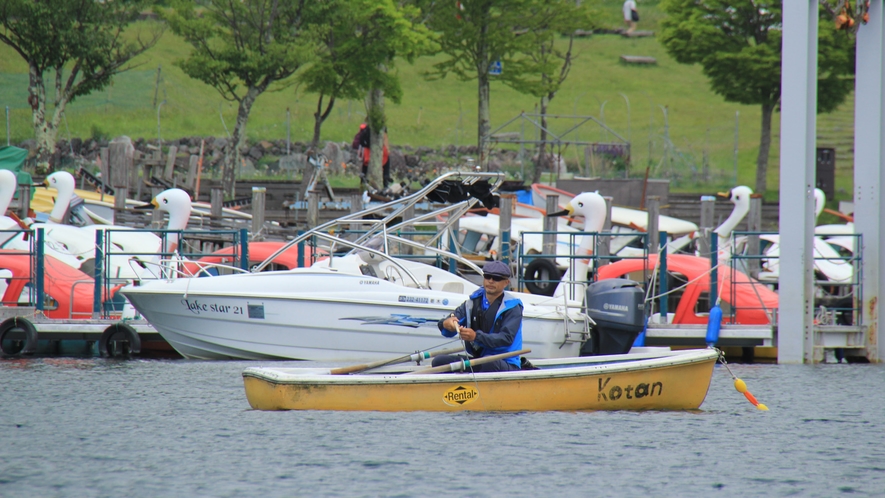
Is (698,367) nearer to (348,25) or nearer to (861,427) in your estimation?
(861,427)

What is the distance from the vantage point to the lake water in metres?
9.23

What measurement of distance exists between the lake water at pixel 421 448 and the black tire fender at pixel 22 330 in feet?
9.79

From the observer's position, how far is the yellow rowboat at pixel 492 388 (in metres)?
11.6

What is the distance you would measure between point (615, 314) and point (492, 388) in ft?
15.4

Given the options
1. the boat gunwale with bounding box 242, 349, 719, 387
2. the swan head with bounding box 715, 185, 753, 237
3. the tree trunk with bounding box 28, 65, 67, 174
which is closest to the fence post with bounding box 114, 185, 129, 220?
the tree trunk with bounding box 28, 65, 67, 174

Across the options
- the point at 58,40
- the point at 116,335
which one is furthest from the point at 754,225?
the point at 58,40

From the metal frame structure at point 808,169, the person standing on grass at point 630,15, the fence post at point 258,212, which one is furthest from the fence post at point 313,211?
the person standing on grass at point 630,15

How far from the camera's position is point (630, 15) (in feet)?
256

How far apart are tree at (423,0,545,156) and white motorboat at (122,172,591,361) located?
65.3 feet

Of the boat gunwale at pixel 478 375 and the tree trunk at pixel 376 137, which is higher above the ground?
the tree trunk at pixel 376 137

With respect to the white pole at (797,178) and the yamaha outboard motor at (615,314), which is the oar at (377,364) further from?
the white pole at (797,178)

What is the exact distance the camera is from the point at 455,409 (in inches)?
460

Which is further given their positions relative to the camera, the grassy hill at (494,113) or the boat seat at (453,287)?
the grassy hill at (494,113)

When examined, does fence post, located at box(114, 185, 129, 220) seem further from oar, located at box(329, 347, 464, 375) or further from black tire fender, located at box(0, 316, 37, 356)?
oar, located at box(329, 347, 464, 375)
